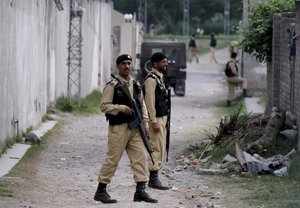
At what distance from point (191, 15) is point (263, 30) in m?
65.0

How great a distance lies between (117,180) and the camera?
578 inches

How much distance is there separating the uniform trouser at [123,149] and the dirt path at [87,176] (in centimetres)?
38

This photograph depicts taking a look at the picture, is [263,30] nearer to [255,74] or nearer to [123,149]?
[123,149]

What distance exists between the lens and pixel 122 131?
1183cm

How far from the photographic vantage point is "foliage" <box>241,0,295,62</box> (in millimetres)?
20734

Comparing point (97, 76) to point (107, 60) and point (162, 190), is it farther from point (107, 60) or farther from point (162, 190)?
point (162, 190)

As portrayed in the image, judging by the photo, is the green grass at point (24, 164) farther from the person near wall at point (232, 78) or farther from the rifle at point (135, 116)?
the person near wall at point (232, 78)

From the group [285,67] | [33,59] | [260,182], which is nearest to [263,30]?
[285,67]

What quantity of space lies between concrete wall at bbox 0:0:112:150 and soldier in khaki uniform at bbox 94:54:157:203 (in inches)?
184

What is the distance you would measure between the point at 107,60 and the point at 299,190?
28.6 m

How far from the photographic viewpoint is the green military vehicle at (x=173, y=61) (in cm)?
3447

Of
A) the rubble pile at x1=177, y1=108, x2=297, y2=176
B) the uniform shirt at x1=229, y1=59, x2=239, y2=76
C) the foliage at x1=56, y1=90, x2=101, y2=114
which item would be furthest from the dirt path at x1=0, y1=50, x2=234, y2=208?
the uniform shirt at x1=229, y1=59, x2=239, y2=76

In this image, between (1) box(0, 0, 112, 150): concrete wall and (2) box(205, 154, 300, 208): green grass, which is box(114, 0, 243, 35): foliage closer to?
(1) box(0, 0, 112, 150): concrete wall

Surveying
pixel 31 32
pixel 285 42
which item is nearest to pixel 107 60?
pixel 31 32
